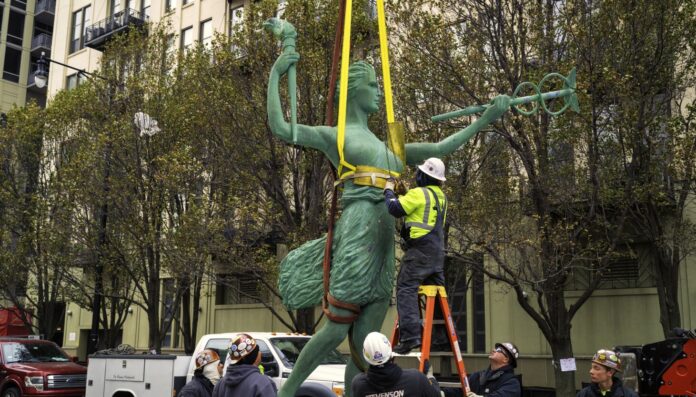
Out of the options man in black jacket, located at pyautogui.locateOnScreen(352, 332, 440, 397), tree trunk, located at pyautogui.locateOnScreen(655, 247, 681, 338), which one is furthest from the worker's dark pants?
tree trunk, located at pyautogui.locateOnScreen(655, 247, 681, 338)

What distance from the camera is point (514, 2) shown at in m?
15.2

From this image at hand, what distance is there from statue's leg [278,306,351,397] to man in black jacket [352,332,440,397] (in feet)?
3.54

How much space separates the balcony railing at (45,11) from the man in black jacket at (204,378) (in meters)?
44.7

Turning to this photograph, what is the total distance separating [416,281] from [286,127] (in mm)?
1378

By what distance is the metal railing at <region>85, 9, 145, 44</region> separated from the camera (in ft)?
115

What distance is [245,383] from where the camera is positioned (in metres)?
5.05

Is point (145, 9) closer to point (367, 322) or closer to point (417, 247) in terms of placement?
point (367, 322)

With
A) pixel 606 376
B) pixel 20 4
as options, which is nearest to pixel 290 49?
pixel 606 376

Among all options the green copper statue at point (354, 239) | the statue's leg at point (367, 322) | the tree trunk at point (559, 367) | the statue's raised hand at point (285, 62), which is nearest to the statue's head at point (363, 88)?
the green copper statue at point (354, 239)

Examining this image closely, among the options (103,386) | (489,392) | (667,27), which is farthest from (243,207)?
(489,392)

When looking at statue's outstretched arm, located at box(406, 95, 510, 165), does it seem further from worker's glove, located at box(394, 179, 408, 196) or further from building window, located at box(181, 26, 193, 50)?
building window, located at box(181, 26, 193, 50)

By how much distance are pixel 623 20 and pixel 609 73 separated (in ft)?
4.40

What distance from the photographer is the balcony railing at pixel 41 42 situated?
4594 cm

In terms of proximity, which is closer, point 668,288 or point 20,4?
point 668,288
